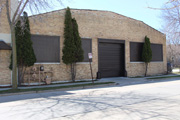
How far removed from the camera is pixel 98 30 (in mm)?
17375

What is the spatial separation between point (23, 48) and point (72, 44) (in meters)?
4.04

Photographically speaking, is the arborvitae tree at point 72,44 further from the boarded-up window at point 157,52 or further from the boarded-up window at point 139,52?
the boarded-up window at point 157,52

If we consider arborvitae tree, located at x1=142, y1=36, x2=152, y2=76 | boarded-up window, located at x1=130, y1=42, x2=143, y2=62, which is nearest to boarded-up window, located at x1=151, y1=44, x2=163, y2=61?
arborvitae tree, located at x1=142, y1=36, x2=152, y2=76

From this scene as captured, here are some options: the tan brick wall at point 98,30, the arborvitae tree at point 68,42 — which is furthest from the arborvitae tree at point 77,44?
the tan brick wall at point 98,30

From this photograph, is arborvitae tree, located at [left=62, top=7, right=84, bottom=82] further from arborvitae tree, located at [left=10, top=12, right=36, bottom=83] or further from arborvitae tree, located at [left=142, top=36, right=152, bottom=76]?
arborvitae tree, located at [left=142, top=36, right=152, bottom=76]

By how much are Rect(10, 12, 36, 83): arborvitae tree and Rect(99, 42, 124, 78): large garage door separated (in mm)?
6975

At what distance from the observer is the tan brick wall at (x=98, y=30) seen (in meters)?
15.1

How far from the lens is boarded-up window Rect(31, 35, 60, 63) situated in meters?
14.6

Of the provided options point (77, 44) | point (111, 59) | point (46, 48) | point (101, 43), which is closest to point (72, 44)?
point (77, 44)

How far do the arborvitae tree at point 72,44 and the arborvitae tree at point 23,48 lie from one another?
2.90m

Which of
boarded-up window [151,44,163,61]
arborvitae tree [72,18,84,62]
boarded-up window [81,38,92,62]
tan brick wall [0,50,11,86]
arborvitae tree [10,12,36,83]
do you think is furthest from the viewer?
boarded-up window [151,44,163,61]

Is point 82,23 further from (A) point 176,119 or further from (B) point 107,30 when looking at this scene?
(A) point 176,119

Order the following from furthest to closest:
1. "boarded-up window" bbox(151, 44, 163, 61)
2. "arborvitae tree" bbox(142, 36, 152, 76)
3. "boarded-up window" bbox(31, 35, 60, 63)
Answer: "boarded-up window" bbox(151, 44, 163, 61), "arborvitae tree" bbox(142, 36, 152, 76), "boarded-up window" bbox(31, 35, 60, 63)

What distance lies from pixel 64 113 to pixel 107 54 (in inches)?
511
